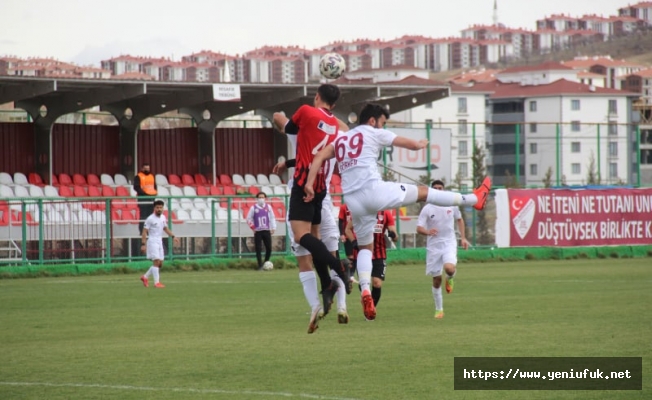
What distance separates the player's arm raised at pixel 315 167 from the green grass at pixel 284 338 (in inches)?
→ 63.9

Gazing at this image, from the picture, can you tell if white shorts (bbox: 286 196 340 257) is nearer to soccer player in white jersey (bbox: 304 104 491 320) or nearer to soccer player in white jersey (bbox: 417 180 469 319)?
soccer player in white jersey (bbox: 304 104 491 320)

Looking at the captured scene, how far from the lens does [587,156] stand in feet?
190

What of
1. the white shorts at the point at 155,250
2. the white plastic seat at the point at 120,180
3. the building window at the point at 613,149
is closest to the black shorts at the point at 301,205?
the white shorts at the point at 155,250

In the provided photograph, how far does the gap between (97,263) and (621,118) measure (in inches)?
3932

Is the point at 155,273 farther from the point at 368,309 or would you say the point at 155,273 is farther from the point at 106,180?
the point at 106,180

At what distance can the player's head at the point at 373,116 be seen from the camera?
1214 cm

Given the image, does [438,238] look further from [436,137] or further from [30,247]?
[436,137]

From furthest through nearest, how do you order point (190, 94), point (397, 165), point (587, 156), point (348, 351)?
1. point (587, 156)
2. point (397, 165)
3. point (190, 94)
4. point (348, 351)

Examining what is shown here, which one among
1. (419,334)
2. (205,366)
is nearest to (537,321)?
(419,334)

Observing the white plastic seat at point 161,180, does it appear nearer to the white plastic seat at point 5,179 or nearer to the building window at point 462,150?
the white plastic seat at point 5,179

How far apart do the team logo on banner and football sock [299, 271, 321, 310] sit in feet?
64.9

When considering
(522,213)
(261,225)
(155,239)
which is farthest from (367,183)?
(522,213)

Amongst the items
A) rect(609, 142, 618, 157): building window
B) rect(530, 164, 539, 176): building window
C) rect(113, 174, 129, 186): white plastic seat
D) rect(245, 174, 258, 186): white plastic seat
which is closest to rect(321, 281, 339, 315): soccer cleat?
rect(113, 174, 129, 186): white plastic seat

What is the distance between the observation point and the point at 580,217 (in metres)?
32.7
